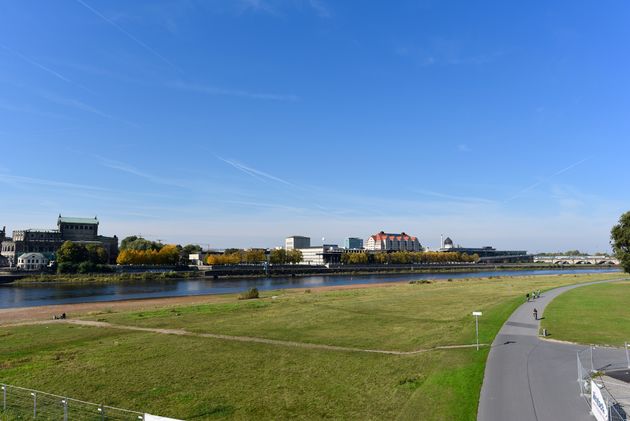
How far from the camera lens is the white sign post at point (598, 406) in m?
16.2

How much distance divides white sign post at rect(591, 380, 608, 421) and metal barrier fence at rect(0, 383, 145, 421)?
19.1m

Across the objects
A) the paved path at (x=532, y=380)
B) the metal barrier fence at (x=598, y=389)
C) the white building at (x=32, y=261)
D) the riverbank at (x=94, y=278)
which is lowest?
the riverbank at (x=94, y=278)

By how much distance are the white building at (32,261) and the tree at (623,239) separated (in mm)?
202811

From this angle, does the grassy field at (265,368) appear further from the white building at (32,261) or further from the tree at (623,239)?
the white building at (32,261)

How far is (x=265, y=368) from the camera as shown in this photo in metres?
28.2

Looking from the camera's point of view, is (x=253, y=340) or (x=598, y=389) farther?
(x=253, y=340)

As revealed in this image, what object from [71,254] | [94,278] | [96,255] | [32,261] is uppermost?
[71,254]

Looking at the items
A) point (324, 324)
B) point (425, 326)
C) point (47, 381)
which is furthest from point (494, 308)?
point (47, 381)

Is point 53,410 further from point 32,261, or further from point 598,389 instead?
point 32,261

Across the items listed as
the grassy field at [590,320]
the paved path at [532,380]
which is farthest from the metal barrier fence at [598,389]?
the grassy field at [590,320]

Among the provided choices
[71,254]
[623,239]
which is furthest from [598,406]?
[71,254]

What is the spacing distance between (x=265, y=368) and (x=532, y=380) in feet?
52.9

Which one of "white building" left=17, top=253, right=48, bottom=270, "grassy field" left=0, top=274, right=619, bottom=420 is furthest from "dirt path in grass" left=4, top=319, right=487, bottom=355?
"white building" left=17, top=253, right=48, bottom=270

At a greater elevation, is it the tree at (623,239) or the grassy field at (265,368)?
the tree at (623,239)
